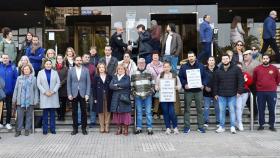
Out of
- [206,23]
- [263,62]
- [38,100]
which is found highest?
[206,23]

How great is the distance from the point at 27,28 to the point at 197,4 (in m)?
7.31

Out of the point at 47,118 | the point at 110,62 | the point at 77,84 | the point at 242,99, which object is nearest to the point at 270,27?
the point at 242,99

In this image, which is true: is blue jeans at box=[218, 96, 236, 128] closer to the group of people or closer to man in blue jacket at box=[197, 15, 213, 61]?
the group of people

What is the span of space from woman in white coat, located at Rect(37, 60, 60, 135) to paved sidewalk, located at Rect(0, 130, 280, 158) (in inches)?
17.6

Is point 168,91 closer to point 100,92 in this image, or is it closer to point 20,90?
point 100,92

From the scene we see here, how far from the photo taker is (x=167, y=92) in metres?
13.0

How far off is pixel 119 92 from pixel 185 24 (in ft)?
30.4

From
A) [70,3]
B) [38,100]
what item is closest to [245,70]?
[38,100]

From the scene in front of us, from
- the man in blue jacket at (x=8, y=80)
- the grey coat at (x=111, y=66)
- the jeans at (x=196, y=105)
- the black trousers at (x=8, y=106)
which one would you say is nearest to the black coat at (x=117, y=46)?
the grey coat at (x=111, y=66)

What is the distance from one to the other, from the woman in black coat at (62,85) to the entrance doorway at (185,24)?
27.6 ft

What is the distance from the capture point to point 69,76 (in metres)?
13.1

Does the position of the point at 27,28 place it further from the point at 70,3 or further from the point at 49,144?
the point at 49,144

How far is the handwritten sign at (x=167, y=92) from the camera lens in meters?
12.9

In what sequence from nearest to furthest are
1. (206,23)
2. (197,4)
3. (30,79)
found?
(30,79) → (206,23) → (197,4)
